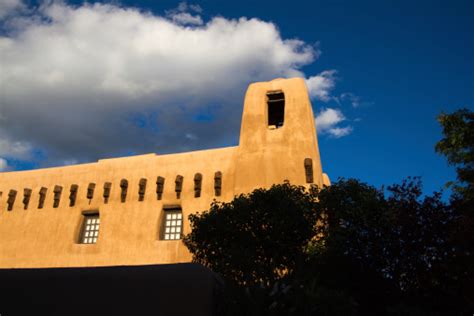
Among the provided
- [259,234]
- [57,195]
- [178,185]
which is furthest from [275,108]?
[57,195]

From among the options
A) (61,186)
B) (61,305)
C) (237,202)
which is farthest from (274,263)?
(61,186)

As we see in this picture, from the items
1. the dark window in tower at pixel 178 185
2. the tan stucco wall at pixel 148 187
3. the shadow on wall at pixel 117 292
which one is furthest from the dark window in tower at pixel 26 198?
the shadow on wall at pixel 117 292

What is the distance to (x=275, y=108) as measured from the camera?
2394 centimetres

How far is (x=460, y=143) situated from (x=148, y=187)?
14739 millimetres

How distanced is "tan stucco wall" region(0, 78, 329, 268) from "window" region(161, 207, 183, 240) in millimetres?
352

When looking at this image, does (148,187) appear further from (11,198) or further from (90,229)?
(11,198)

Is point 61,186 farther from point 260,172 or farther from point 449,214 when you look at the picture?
point 449,214

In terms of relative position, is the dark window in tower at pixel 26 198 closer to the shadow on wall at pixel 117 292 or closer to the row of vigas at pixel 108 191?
the row of vigas at pixel 108 191

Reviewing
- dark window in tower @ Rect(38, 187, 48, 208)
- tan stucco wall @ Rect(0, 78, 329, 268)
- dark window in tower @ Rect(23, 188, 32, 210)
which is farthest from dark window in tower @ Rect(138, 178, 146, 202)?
dark window in tower @ Rect(23, 188, 32, 210)

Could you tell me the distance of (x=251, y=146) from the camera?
2069 centimetres

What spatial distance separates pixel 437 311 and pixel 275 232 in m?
5.69

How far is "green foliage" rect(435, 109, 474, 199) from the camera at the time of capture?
51.4 ft

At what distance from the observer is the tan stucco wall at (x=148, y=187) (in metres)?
19.6

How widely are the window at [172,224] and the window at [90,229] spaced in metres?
3.94
